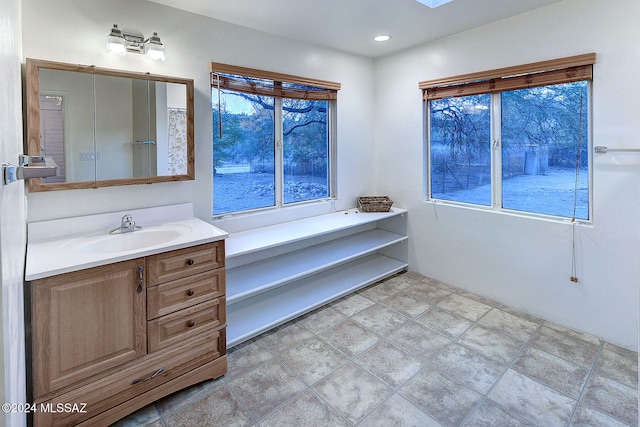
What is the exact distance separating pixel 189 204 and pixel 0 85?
1681 mm

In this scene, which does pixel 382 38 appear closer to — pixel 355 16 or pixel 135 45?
pixel 355 16

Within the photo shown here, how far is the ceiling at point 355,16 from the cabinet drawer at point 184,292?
1848mm

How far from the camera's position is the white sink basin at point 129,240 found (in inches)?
75.3

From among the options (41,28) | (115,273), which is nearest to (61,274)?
(115,273)

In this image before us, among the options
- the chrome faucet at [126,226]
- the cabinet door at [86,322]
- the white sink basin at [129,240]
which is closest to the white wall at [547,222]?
the white sink basin at [129,240]

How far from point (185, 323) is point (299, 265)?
121 cm

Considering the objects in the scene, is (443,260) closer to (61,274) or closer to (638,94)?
(638,94)

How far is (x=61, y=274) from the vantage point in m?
1.51

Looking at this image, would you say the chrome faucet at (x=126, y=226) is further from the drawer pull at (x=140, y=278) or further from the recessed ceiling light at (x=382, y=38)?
the recessed ceiling light at (x=382, y=38)

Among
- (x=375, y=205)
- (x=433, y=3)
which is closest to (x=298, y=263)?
(x=375, y=205)

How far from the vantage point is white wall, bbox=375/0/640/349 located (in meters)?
2.28

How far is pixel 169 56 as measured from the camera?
2.37m

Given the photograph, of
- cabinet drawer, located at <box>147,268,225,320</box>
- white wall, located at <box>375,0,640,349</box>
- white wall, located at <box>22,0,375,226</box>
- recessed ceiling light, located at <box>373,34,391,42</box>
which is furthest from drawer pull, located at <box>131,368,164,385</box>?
recessed ceiling light, located at <box>373,34,391,42</box>

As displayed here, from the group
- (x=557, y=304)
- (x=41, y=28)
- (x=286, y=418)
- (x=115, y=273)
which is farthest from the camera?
(x=557, y=304)
